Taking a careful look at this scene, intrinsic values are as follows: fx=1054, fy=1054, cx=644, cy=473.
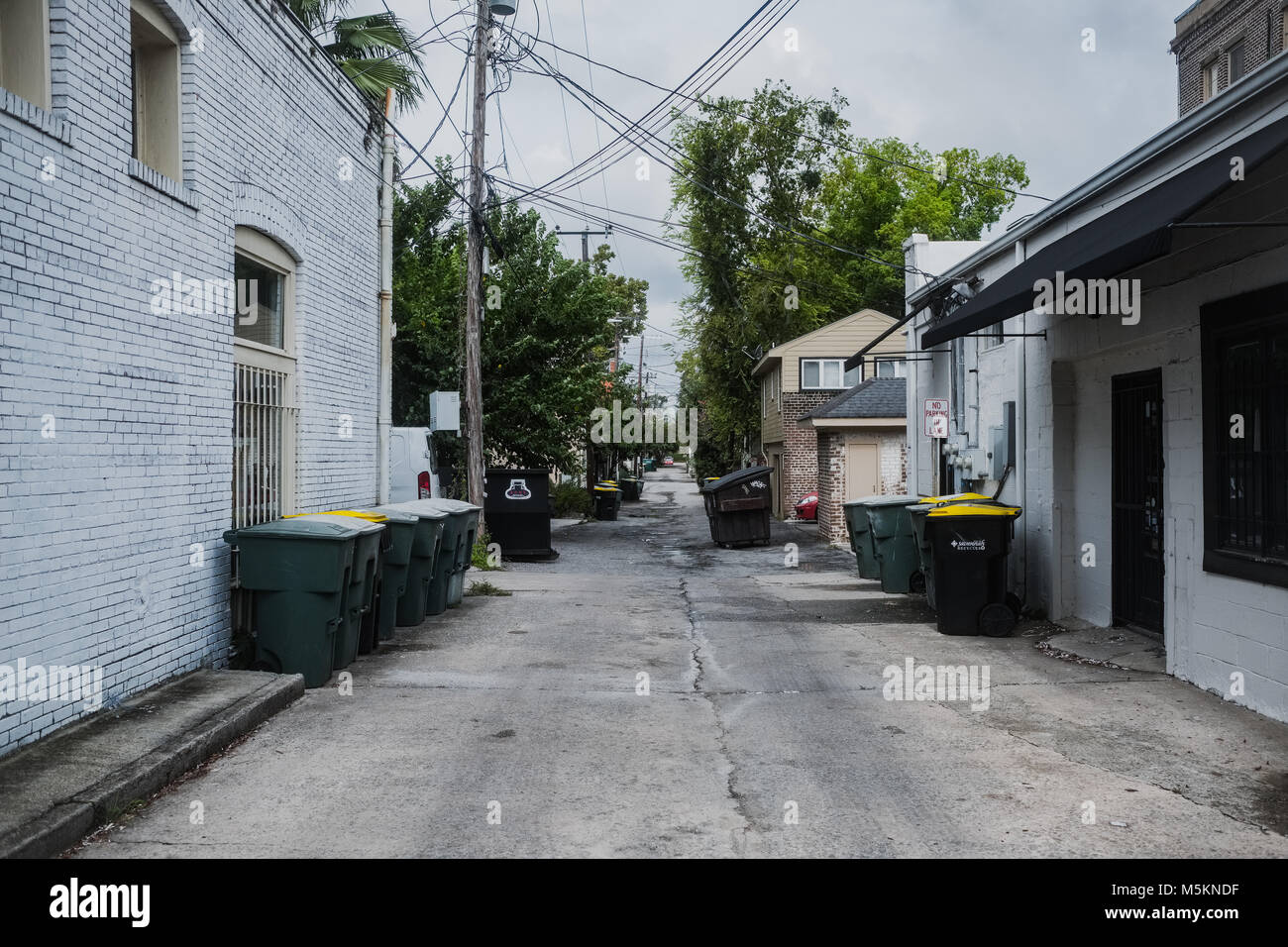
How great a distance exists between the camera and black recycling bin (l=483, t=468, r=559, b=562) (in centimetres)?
1862

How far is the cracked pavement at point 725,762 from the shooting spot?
15.3ft

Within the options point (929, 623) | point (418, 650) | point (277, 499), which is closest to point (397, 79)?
point (277, 499)

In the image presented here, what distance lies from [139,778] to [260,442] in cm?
450

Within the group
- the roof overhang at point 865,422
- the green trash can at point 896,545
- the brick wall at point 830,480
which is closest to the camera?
the green trash can at point 896,545

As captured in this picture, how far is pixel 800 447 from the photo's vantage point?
3200 centimetres

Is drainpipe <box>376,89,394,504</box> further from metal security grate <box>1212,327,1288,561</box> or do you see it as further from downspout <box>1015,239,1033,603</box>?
metal security grate <box>1212,327,1288,561</box>

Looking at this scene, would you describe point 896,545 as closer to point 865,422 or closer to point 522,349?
point 522,349

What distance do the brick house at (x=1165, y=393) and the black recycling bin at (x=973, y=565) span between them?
34.5 inches

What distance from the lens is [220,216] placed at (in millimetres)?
8164

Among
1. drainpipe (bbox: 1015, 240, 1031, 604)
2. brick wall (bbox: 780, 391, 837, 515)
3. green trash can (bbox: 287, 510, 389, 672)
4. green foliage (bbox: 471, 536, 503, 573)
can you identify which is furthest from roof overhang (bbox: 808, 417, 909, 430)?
green trash can (bbox: 287, 510, 389, 672)

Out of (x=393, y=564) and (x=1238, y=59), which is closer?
(x=393, y=564)

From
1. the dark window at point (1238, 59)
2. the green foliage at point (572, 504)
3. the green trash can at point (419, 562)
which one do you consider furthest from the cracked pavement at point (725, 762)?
the green foliage at point (572, 504)

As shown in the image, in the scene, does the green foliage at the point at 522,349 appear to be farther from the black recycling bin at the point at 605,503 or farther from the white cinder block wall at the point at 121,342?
the white cinder block wall at the point at 121,342

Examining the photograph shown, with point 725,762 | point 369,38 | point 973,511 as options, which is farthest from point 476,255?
point 725,762
